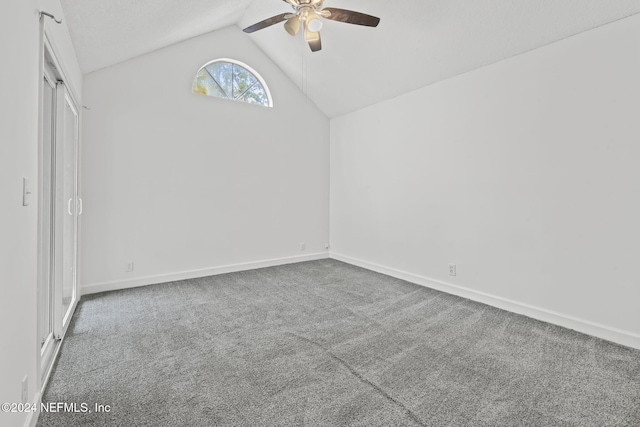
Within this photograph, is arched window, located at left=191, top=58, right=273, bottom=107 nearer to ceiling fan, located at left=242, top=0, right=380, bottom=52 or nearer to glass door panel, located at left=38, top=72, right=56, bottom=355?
ceiling fan, located at left=242, top=0, right=380, bottom=52

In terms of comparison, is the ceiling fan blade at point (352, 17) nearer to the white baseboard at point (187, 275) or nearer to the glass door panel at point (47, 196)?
the glass door panel at point (47, 196)

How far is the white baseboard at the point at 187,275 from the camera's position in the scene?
11.3 ft

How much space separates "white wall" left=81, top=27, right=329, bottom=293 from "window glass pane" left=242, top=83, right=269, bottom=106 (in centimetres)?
15

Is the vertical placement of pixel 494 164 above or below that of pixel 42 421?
above

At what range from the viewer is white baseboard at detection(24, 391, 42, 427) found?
137 centimetres

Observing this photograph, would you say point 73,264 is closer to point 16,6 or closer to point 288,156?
point 16,6

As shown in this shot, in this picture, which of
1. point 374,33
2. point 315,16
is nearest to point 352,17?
point 315,16

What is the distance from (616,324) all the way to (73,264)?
4.85 metres

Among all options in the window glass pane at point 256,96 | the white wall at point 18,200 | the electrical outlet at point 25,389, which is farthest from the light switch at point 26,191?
the window glass pane at point 256,96

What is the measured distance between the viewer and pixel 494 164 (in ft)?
10.0

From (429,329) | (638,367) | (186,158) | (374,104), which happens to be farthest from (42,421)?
(374,104)

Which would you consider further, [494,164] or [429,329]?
[494,164]

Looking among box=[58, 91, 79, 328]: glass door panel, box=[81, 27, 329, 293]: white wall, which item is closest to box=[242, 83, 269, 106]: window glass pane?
box=[81, 27, 329, 293]: white wall

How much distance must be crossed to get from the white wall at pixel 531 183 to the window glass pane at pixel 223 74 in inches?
87.2
